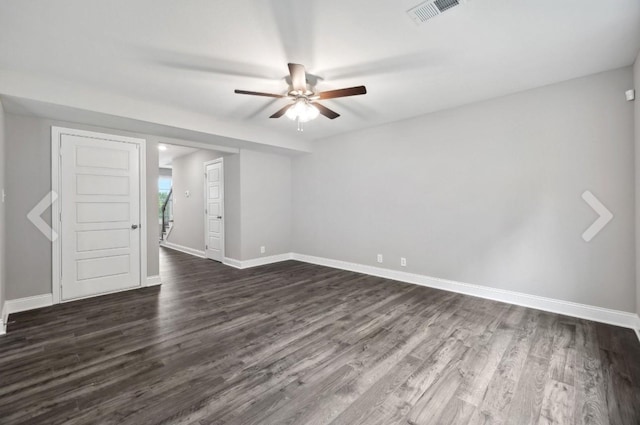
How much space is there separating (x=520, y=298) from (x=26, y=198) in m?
6.24

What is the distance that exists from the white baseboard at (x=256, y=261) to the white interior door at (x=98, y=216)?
1.71 m

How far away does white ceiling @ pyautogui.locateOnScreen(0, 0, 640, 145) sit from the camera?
6.58 ft

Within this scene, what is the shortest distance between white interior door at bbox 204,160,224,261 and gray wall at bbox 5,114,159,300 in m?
2.71

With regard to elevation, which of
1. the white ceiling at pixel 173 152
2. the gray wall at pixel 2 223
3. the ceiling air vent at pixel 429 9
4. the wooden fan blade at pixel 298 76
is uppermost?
the white ceiling at pixel 173 152

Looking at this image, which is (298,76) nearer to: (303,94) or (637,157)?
(303,94)

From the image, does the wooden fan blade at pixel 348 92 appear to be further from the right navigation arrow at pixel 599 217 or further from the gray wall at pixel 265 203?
the gray wall at pixel 265 203

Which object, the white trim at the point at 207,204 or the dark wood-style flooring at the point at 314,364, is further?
the white trim at the point at 207,204

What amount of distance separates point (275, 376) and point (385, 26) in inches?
110

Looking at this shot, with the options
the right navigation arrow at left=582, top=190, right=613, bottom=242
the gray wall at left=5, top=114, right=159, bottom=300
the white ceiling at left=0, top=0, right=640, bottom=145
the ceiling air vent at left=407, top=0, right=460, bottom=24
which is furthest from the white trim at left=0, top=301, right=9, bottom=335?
the right navigation arrow at left=582, top=190, right=613, bottom=242

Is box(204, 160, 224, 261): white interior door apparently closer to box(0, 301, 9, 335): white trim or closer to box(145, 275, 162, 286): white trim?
box(145, 275, 162, 286): white trim

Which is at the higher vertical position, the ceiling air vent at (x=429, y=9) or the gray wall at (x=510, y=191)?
the ceiling air vent at (x=429, y=9)

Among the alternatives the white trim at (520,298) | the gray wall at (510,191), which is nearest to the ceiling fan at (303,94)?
the gray wall at (510,191)

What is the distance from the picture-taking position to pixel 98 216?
3996mm

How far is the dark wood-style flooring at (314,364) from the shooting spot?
67.4 inches
